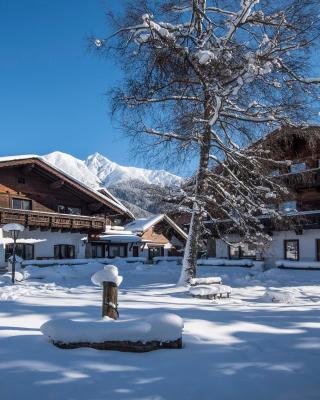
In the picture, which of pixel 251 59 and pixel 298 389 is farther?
pixel 251 59

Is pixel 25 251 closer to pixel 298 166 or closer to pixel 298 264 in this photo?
pixel 298 264

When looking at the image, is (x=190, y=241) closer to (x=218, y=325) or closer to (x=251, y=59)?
(x=251, y=59)

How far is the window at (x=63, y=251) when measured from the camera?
30344 mm

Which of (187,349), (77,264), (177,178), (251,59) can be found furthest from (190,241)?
(77,264)

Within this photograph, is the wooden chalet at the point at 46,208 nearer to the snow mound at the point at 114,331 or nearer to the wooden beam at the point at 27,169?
the wooden beam at the point at 27,169

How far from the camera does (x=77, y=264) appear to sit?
27812 millimetres

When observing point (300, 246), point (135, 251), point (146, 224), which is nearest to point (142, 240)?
point (135, 251)

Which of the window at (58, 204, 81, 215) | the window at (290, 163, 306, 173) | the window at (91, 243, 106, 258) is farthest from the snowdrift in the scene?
the window at (91, 243, 106, 258)

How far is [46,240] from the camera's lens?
29.4m

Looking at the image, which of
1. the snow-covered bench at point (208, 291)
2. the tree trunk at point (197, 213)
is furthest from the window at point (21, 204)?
the snow-covered bench at point (208, 291)

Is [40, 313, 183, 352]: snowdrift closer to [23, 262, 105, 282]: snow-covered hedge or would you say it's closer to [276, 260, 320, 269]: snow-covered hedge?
[23, 262, 105, 282]: snow-covered hedge

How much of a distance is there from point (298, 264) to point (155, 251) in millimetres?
19955

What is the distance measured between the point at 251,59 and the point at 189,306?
7853 millimetres

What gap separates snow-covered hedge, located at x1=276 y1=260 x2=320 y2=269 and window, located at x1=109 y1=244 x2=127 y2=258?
17.1m
